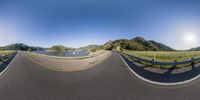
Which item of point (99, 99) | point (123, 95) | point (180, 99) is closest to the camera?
point (180, 99)

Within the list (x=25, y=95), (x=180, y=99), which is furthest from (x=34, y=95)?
(x=180, y=99)

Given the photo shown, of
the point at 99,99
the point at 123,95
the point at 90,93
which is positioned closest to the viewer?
the point at 99,99

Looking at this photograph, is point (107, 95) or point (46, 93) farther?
point (46, 93)

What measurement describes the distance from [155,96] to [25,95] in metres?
4.31

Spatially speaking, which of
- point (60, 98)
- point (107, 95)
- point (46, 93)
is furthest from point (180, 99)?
point (46, 93)

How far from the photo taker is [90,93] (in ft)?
26.1

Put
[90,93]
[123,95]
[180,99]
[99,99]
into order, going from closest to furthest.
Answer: [180,99] < [99,99] < [123,95] < [90,93]

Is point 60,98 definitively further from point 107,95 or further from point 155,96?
point 155,96

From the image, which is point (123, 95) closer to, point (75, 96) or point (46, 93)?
point (75, 96)

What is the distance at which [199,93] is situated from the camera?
715 centimetres

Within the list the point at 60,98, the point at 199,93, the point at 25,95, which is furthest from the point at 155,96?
the point at 25,95

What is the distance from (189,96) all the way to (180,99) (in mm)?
491

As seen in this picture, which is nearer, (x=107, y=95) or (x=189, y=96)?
(x=189, y=96)

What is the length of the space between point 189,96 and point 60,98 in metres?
3.94
